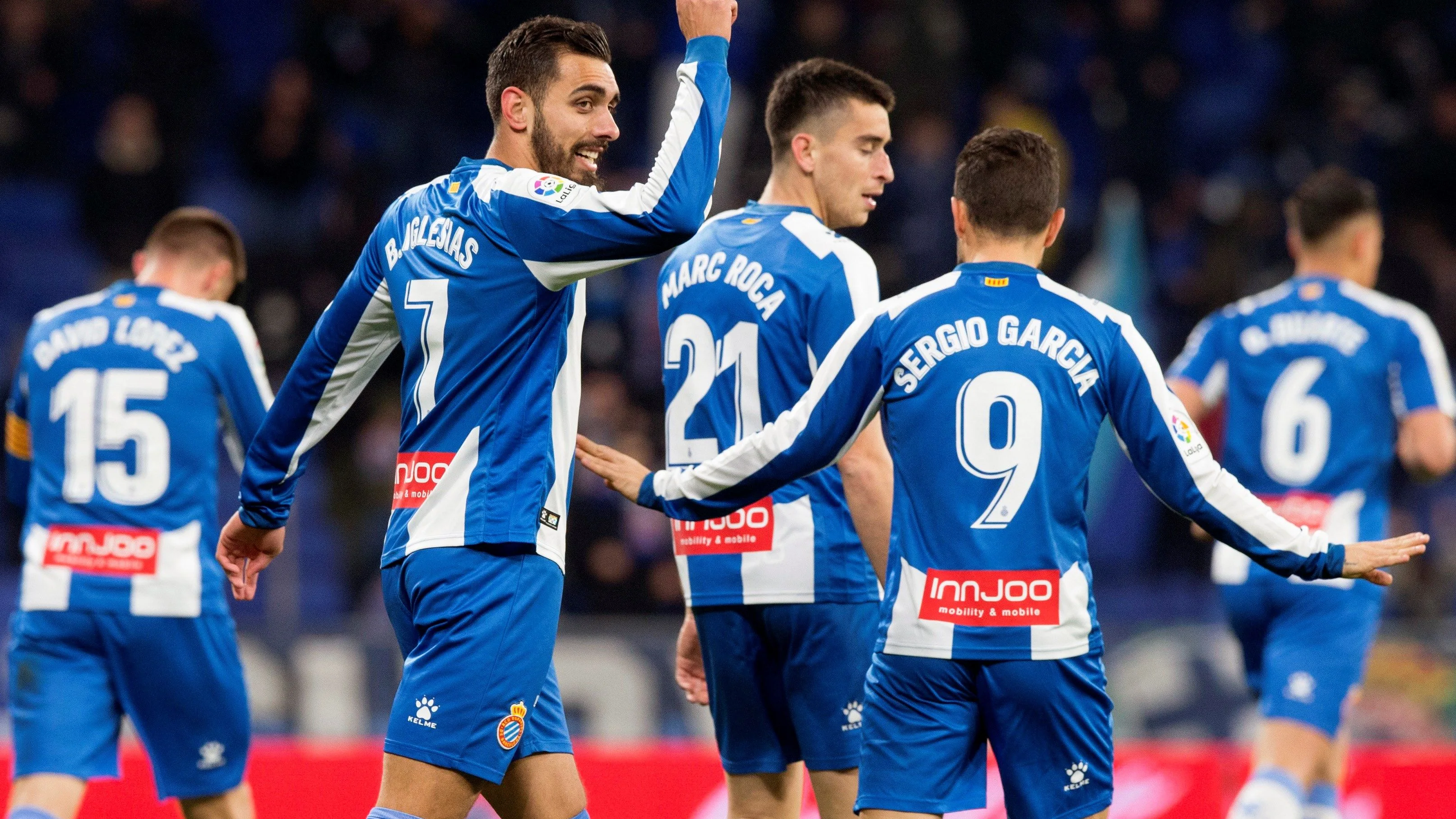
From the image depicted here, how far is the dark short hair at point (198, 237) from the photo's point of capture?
642 cm

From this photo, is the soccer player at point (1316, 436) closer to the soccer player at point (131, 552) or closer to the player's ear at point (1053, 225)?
the player's ear at point (1053, 225)

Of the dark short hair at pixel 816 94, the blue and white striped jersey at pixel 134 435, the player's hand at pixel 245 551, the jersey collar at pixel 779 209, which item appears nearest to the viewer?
the player's hand at pixel 245 551

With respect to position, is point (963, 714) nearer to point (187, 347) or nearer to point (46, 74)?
point (187, 347)

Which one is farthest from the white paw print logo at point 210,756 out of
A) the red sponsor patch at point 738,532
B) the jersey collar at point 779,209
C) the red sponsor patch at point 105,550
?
the jersey collar at point 779,209

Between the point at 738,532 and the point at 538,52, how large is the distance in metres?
1.68

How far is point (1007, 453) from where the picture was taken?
164 inches

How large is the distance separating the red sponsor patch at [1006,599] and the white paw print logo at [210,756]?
318 cm

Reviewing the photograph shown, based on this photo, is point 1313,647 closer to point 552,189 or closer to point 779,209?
point 779,209

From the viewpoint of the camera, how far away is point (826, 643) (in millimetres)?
5016

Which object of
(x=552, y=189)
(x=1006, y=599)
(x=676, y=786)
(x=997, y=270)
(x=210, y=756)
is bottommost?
(x=676, y=786)

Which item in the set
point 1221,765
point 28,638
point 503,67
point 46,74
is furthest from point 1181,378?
point 46,74

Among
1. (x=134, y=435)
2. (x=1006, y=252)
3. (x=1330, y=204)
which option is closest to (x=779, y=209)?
(x=1006, y=252)

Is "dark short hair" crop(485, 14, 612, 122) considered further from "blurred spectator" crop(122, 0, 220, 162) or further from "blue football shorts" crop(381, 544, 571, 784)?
"blurred spectator" crop(122, 0, 220, 162)

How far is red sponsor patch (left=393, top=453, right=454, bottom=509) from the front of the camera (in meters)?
4.11
